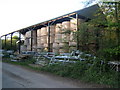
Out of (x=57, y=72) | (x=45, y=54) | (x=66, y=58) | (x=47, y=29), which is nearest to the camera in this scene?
(x=57, y=72)

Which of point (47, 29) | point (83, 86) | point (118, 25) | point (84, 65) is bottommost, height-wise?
point (83, 86)

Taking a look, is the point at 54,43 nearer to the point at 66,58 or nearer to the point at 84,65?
the point at 66,58

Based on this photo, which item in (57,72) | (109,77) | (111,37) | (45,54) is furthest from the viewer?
(45,54)

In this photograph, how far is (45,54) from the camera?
12234 millimetres

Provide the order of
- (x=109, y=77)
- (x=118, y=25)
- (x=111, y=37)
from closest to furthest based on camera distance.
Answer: (x=118, y=25) < (x=109, y=77) < (x=111, y=37)

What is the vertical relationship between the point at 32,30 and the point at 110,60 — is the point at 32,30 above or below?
above

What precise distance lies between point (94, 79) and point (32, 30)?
44.6 feet

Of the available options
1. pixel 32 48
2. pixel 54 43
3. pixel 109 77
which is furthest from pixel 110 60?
pixel 32 48

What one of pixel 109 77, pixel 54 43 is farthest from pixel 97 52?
pixel 54 43

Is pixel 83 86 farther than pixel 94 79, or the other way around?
pixel 94 79

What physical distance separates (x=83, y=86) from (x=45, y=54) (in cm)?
727

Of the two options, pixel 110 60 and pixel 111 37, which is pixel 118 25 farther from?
pixel 110 60

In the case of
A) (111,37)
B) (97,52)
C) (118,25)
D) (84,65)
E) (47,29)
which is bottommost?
(84,65)

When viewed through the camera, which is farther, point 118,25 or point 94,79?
point 94,79
